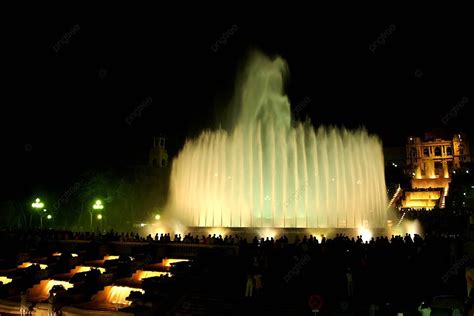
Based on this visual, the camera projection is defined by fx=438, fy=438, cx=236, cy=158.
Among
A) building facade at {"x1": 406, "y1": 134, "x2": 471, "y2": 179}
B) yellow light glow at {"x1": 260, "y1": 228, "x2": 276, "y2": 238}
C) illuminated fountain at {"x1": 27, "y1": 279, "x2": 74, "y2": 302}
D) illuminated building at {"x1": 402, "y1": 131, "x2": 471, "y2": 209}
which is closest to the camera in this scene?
illuminated fountain at {"x1": 27, "y1": 279, "x2": 74, "y2": 302}

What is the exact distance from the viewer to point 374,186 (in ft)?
110

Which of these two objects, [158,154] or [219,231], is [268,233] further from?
[158,154]

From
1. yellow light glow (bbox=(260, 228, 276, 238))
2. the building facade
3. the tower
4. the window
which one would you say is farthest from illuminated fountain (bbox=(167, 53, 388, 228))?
the window

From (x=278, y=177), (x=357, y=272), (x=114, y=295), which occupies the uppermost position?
(x=278, y=177)

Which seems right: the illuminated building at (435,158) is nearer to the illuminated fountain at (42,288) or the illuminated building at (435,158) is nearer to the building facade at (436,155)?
the building facade at (436,155)

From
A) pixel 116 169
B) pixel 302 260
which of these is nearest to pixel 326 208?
pixel 302 260

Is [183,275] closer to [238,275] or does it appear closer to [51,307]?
[238,275]

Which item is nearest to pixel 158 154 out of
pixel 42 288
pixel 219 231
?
pixel 219 231

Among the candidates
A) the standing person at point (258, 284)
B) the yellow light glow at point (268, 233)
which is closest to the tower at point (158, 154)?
the yellow light glow at point (268, 233)

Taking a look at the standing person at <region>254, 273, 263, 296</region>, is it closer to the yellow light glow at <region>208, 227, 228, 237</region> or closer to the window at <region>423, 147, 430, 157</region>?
the yellow light glow at <region>208, 227, 228, 237</region>

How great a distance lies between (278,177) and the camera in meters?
32.2

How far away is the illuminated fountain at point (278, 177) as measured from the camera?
101 ft

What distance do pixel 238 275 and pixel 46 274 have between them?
9420mm

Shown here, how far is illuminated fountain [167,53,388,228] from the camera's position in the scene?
3072 centimetres
